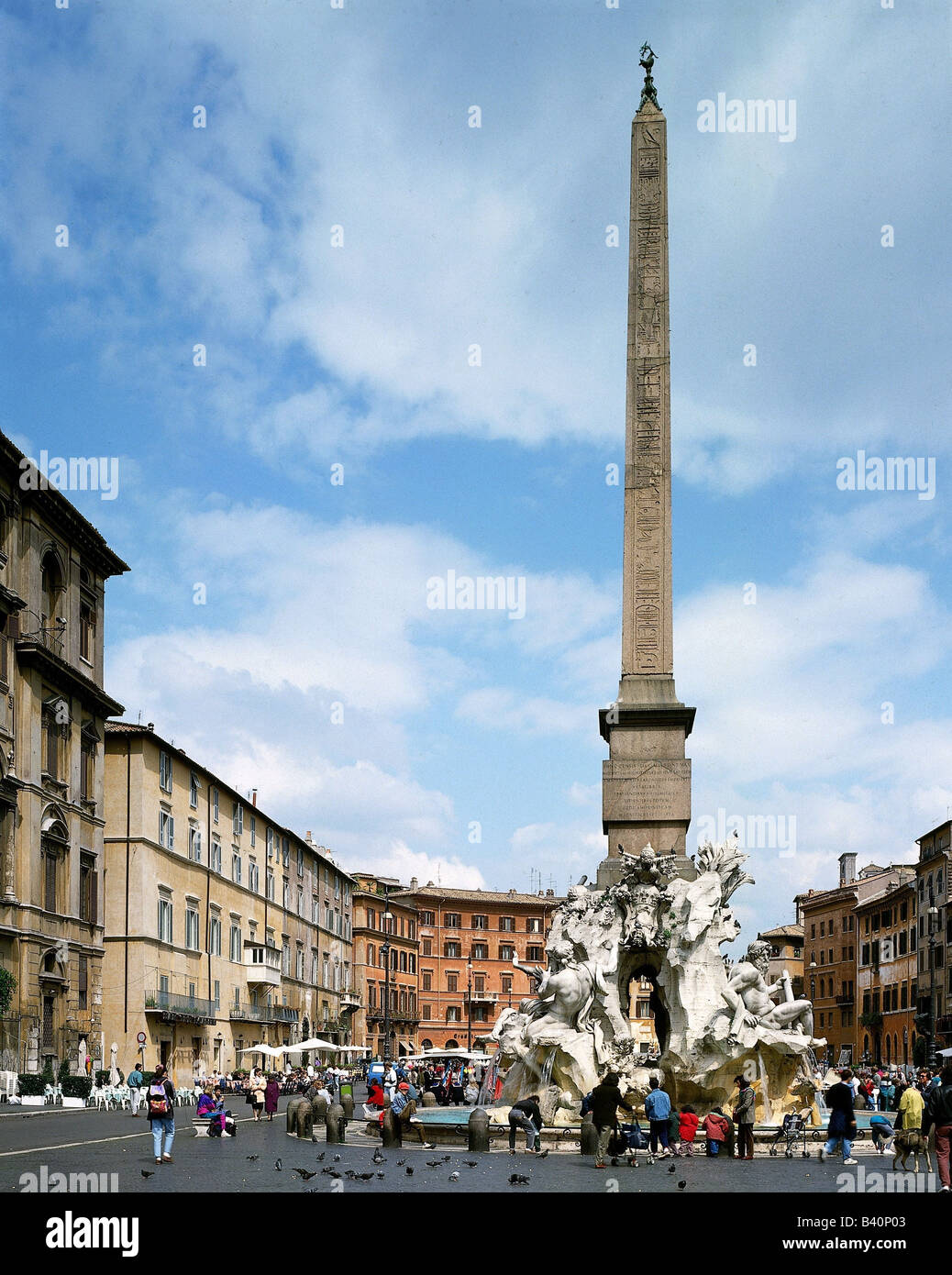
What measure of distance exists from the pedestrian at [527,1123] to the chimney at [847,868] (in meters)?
76.9

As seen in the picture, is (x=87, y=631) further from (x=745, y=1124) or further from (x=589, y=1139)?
(x=745, y=1124)

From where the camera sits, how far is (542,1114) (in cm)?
2028

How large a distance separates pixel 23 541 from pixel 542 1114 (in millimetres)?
23113

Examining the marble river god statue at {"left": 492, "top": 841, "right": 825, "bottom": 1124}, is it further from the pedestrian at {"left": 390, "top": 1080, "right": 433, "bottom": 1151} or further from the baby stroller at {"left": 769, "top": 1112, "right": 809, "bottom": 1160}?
the pedestrian at {"left": 390, "top": 1080, "right": 433, "bottom": 1151}

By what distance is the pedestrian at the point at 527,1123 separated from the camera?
708 inches

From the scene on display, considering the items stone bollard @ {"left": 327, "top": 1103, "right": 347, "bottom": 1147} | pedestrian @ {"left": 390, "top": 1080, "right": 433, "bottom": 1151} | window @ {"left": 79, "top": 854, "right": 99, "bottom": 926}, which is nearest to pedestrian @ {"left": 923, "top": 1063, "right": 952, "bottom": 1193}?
pedestrian @ {"left": 390, "top": 1080, "right": 433, "bottom": 1151}

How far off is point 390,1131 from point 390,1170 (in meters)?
3.87

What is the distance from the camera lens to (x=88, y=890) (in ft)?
139

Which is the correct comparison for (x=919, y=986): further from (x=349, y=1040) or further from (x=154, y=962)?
(x=154, y=962)

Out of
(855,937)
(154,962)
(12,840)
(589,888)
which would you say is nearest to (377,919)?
(855,937)

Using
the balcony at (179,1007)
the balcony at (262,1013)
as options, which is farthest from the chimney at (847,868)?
the balcony at (179,1007)

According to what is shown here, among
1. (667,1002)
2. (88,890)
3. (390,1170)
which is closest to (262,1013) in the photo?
(88,890)

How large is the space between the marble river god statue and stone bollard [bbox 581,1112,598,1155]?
2.34m

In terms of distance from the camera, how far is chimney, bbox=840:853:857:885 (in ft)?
303
